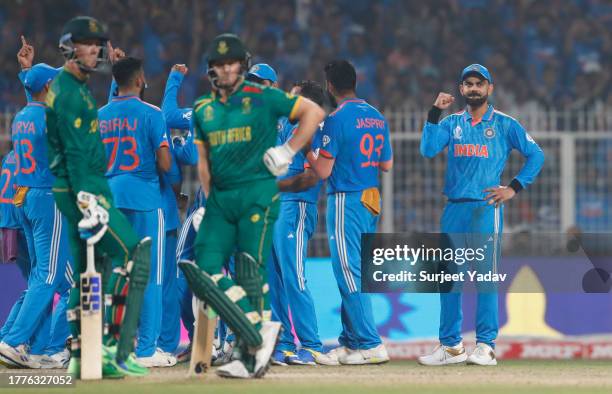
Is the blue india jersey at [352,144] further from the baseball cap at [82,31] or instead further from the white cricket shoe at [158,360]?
the baseball cap at [82,31]

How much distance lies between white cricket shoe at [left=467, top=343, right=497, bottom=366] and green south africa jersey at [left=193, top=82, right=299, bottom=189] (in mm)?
2775

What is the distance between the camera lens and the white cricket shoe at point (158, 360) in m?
9.90

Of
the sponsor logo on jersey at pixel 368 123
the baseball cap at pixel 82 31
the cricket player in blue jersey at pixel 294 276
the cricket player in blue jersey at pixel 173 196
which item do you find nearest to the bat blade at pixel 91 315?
the baseball cap at pixel 82 31

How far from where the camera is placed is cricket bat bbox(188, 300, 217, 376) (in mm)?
8469

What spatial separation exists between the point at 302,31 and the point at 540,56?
11.7 ft

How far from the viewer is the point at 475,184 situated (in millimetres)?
10422

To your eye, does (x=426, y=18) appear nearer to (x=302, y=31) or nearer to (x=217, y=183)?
(x=302, y=31)

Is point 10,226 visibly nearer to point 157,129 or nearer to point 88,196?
point 157,129

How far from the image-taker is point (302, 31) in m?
19.2

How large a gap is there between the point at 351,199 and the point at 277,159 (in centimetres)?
230

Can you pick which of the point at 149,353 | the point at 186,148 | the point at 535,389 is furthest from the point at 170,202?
the point at 535,389

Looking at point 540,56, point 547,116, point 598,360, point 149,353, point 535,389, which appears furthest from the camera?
point 540,56

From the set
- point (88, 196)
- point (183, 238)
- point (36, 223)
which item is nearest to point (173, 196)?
point (183, 238)

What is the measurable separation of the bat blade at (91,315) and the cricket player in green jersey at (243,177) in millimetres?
597
